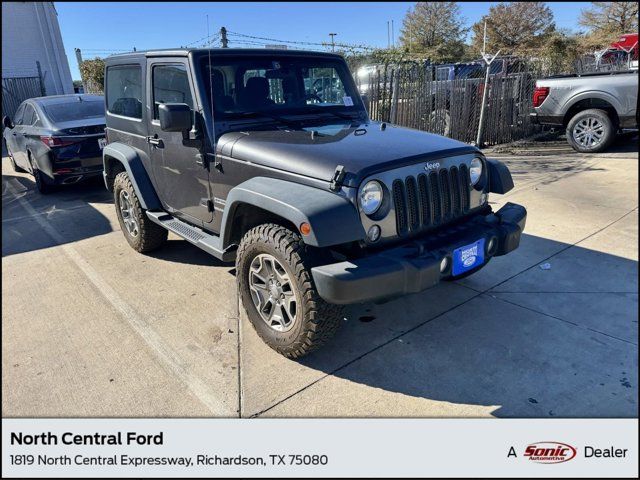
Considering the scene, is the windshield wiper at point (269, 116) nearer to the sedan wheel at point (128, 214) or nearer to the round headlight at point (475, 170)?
the round headlight at point (475, 170)

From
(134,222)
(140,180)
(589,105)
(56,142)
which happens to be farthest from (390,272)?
(589,105)

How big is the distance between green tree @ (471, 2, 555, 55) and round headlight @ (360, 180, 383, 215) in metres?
21.5

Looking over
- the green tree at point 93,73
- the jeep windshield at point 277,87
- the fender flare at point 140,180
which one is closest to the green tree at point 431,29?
the jeep windshield at point 277,87

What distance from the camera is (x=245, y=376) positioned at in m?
2.98

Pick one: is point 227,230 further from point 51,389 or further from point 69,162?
point 69,162

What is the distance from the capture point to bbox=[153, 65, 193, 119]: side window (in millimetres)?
3758

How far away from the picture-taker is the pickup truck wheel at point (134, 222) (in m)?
4.75

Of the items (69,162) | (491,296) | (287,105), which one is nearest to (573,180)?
(491,296)

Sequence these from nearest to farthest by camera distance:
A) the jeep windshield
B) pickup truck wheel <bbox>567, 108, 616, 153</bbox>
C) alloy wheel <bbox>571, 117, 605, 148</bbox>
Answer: the jeep windshield → pickup truck wheel <bbox>567, 108, 616, 153</bbox> → alloy wheel <bbox>571, 117, 605, 148</bbox>

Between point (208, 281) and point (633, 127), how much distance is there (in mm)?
8526

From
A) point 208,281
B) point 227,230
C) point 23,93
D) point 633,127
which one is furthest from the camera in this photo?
point 23,93

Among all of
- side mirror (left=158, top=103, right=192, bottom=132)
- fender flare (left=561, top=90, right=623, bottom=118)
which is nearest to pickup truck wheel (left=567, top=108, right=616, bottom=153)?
fender flare (left=561, top=90, right=623, bottom=118)

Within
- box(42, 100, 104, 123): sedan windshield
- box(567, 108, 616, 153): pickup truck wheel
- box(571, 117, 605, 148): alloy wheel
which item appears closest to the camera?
box(42, 100, 104, 123): sedan windshield

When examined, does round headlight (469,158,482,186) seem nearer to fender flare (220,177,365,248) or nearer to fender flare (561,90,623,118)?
fender flare (220,177,365,248)
